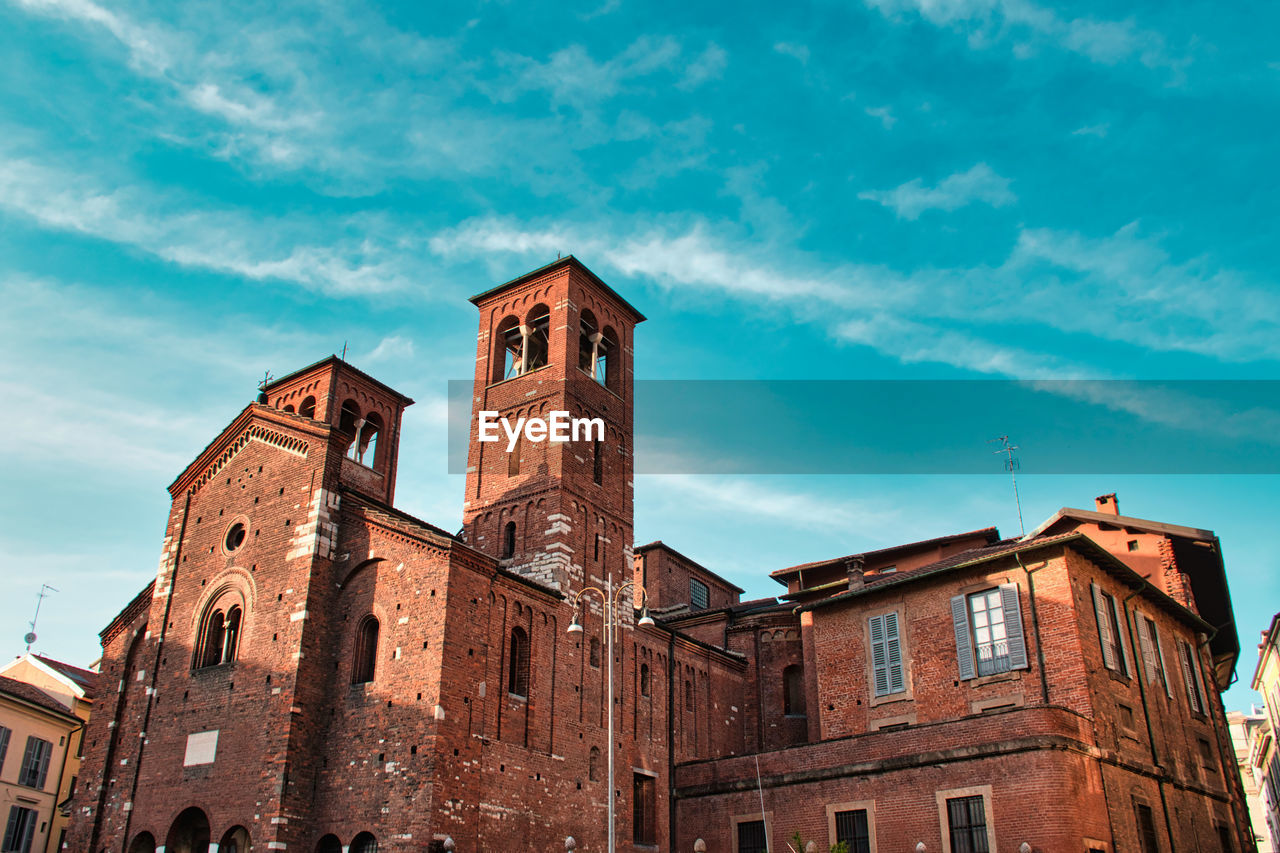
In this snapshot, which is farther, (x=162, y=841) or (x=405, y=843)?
(x=162, y=841)

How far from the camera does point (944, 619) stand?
91.3ft

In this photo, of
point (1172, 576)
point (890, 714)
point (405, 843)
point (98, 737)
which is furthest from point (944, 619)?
point (98, 737)

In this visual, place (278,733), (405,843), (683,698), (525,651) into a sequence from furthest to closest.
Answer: (683,698) < (525,651) < (278,733) < (405,843)

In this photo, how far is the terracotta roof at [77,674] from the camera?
41056mm

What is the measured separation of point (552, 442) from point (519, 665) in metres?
7.88

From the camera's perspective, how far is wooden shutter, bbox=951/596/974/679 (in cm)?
2680

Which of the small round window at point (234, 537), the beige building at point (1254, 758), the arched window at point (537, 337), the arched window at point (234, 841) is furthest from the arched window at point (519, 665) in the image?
the beige building at point (1254, 758)

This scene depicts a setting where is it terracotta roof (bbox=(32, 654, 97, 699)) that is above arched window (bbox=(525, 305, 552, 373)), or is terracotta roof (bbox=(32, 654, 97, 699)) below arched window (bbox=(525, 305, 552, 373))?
below

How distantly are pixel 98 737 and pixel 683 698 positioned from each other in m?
17.8

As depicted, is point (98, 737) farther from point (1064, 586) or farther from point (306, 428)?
point (1064, 586)

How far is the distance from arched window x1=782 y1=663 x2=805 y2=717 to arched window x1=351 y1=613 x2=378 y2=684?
52.3 ft

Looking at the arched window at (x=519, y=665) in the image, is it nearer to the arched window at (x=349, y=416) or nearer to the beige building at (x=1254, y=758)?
the arched window at (x=349, y=416)

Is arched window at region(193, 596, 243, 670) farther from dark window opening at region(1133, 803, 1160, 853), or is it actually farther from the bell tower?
dark window opening at region(1133, 803, 1160, 853)

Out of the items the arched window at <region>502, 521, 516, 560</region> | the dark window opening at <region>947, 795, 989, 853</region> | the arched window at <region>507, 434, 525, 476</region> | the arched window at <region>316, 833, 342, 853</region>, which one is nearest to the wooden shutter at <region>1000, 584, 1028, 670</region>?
the dark window opening at <region>947, 795, 989, 853</region>
